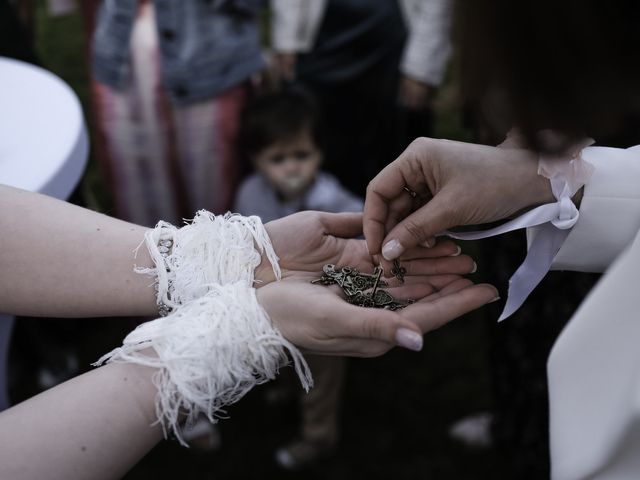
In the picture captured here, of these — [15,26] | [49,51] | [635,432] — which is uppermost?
[15,26]

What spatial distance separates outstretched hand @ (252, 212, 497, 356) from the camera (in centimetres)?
103

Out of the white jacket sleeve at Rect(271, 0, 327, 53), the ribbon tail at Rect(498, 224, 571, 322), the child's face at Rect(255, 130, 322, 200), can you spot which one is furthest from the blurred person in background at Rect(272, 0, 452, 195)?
the ribbon tail at Rect(498, 224, 571, 322)

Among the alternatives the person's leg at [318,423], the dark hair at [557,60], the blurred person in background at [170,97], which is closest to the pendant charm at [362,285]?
the dark hair at [557,60]

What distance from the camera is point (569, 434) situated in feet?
3.57

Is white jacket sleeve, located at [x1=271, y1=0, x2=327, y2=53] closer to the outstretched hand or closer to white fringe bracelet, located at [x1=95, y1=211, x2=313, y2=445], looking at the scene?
the outstretched hand

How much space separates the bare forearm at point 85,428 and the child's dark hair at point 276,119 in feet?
4.06

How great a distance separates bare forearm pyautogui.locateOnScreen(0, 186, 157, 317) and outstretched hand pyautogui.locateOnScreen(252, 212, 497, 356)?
284 mm

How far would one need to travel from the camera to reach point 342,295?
1276 millimetres

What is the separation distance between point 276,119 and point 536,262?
119 cm

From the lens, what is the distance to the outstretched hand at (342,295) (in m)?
1.03

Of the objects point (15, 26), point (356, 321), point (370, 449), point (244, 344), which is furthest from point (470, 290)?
point (15, 26)

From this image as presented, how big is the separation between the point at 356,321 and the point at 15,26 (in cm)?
195

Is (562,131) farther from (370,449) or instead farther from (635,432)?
(370,449)

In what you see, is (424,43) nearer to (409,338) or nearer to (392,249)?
(392,249)
